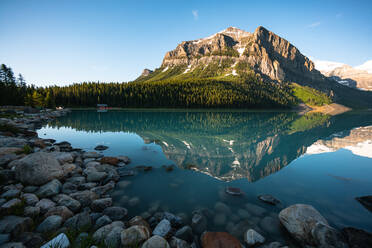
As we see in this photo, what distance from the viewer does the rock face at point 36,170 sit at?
30.2 feet

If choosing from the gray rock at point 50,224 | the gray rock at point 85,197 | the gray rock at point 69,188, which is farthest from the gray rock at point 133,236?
the gray rock at point 69,188

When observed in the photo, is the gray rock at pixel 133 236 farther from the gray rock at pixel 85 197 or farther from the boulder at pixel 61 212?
the gray rock at pixel 85 197

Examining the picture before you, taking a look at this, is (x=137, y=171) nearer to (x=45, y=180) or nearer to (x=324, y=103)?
(x=45, y=180)

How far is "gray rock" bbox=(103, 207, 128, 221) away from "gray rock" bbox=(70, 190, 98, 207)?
1374mm

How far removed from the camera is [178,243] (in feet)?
19.4

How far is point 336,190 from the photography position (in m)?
11.5

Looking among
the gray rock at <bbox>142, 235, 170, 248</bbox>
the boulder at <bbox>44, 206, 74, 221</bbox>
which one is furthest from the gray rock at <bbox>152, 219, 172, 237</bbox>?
the boulder at <bbox>44, 206, 74, 221</bbox>

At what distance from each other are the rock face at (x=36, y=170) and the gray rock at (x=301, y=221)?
13463 mm

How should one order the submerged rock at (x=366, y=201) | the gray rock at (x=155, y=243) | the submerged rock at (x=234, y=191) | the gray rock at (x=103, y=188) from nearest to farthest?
the gray rock at (x=155, y=243), the submerged rock at (x=366, y=201), the gray rock at (x=103, y=188), the submerged rock at (x=234, y=191)

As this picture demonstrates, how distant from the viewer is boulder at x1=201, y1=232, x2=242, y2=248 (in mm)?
5907

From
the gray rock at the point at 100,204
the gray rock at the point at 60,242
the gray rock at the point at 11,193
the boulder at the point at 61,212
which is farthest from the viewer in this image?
the gray rock at the point at 100,204

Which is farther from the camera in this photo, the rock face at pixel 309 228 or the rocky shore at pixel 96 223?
the rock face at pixel 309 228

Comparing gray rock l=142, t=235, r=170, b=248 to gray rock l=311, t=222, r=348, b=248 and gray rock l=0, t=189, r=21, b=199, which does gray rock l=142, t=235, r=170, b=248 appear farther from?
gray rock l=0, t=189, r=21, b=199

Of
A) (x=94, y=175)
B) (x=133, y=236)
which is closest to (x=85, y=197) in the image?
(x=94, y=175)
